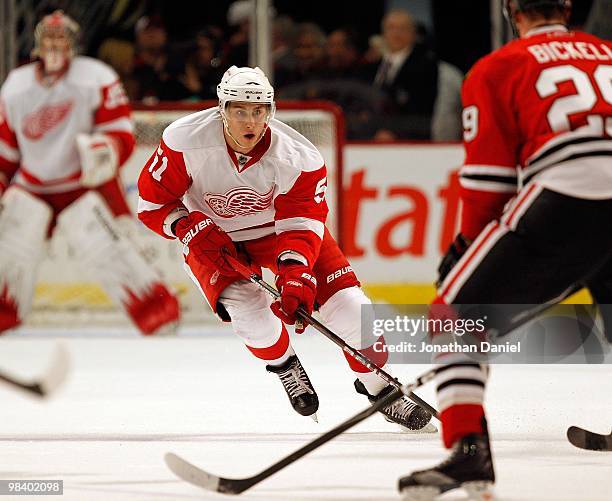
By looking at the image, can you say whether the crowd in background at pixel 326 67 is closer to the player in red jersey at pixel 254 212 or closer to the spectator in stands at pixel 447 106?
the spectator in stands at pixel 447 106

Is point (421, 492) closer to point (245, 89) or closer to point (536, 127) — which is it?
point (536, 127)

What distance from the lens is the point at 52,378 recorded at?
10.2ft

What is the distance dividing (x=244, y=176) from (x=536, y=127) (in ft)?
4.20

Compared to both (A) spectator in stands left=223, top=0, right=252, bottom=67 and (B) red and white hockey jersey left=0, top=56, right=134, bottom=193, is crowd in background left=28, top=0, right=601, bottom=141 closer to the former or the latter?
(A) spectator in stands left=223, top=0, right=252, bottom=67

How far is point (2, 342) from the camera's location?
6.26m

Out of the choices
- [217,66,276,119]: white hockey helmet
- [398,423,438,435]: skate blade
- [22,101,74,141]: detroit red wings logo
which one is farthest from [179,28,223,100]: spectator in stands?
[398,423,438,435]: skate blade

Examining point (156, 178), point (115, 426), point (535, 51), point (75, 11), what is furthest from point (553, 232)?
point (75, 11)

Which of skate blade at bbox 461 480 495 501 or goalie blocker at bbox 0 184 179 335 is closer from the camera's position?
skate blade at bbox 461 480 495 501

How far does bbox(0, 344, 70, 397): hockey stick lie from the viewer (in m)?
3.11

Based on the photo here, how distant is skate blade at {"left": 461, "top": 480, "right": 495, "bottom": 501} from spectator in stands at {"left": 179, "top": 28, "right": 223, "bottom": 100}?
463 cm

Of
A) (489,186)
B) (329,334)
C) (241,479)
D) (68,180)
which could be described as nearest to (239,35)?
(68,180)

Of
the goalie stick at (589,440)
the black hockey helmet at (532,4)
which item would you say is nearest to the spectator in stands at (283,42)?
the goalie stick at (589,440)

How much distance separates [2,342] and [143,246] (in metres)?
0.83

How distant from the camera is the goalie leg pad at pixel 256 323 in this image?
3846 mm
